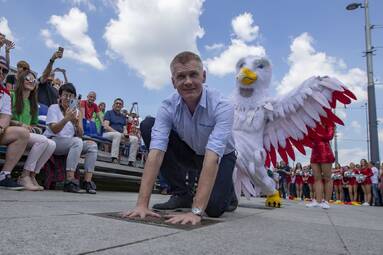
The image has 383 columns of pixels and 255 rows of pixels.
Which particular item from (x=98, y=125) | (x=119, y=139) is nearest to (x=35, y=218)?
(x=119, y=139)

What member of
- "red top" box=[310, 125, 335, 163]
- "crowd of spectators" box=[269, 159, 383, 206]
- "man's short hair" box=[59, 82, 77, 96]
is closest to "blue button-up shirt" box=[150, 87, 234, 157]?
"man's short hair" box=[59, 82, 77, 96]

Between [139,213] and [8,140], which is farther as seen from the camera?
[8,140]

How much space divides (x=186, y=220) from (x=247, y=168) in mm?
2504

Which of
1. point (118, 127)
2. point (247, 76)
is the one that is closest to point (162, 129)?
point (247, 76)

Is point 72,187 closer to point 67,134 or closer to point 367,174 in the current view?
point 67,134

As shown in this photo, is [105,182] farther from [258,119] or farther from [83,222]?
[83,222]

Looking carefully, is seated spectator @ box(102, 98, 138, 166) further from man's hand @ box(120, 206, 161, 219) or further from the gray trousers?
man's hand @ box(120, 206, 161, 219)

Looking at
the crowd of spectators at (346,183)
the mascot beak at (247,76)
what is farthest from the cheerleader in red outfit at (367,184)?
the mascot beak at (247,76)

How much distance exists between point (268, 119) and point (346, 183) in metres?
9.85

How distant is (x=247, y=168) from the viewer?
4.43 meters

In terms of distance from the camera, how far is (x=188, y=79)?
94.4 inches

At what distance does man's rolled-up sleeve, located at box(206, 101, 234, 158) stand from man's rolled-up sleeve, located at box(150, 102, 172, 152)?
331 mm

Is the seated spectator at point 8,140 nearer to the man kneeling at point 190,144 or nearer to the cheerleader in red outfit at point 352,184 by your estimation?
the man kneeling at point 190,144

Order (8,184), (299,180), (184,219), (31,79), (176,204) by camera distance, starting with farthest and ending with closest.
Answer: (299,180) → (31,79) → (8,184) → (176,204) → (184,219)
